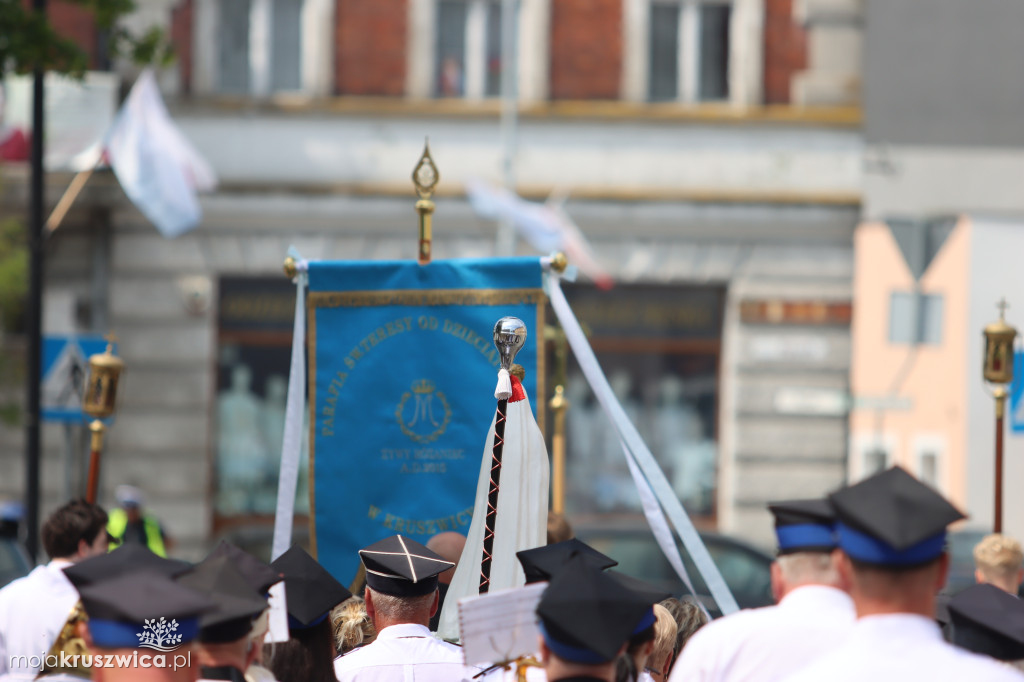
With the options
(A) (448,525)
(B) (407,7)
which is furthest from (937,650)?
(B) (407,7)

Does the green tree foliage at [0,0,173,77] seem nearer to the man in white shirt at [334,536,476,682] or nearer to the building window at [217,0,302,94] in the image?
the building window at [217,0,302,94]

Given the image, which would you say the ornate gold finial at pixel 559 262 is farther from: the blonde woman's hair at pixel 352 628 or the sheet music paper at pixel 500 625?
the sheet music paper at pixel 500 625

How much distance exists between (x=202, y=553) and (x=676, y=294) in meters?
6.38

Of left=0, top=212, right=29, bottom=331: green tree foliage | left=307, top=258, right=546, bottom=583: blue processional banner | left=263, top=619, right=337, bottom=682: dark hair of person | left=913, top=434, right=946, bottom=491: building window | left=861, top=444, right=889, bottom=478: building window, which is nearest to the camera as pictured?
left=263, top=619, right=337, bottom=682: dark hair of person

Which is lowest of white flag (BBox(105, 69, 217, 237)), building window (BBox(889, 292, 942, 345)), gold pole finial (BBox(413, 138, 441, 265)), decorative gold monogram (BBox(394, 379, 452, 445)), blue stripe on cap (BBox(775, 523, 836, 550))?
blue stripe on cap (BBox(775, 523, 836, 550))

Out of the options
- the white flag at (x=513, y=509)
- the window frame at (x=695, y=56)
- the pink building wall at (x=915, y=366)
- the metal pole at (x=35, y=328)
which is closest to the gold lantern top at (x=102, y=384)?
the metal pole at (x=35, y=328)

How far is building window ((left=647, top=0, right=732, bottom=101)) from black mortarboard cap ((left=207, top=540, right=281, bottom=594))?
13137 mm

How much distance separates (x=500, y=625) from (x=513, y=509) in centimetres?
148

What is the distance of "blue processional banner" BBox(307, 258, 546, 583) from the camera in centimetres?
604

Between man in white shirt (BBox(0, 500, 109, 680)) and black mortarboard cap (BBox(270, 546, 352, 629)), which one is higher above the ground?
black mortarboard cap (BBox(270, 546, 352, 629))

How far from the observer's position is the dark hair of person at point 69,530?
546 cm

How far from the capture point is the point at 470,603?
3.44 m

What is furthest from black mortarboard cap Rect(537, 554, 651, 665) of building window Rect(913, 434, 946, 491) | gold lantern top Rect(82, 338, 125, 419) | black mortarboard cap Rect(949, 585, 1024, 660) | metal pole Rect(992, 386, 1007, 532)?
building window Rect(913, 434, 946, 491)

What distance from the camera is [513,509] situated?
500 centimetres
